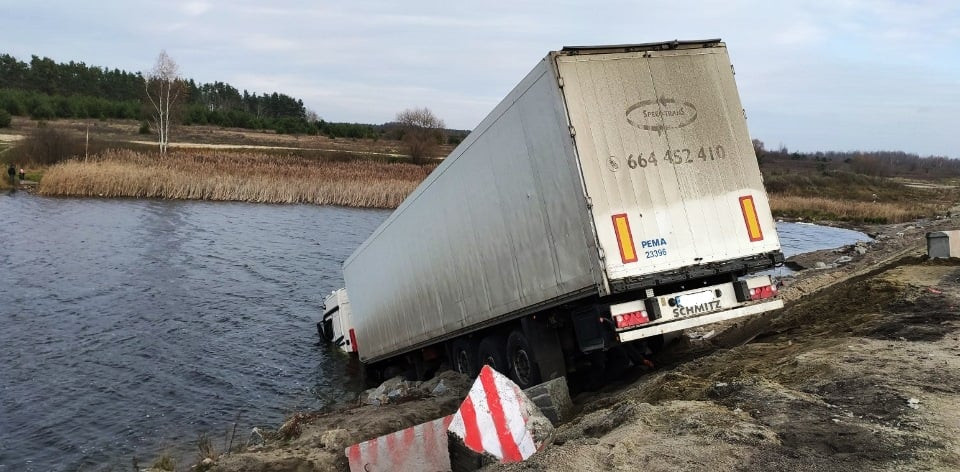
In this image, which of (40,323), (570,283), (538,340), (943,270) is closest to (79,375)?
(40,323)

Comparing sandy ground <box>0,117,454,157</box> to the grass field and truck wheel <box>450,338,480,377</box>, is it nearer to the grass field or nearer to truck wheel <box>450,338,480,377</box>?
the grass field

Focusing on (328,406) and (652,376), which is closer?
(652,376)

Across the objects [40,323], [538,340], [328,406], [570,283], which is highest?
→ [40,323]

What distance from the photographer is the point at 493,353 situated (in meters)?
9.84

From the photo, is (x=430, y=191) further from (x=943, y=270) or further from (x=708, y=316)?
(x=943, y=270)

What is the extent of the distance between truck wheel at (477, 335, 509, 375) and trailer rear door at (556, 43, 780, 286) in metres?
3.00

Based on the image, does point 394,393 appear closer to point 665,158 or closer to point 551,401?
point 551,401

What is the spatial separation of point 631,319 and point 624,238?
0.87 m

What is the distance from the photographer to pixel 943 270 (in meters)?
10.9

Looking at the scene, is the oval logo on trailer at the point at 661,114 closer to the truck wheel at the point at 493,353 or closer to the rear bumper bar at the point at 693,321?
the rear bumper bar at the point at 693,321

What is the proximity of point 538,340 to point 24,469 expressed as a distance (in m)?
7.38

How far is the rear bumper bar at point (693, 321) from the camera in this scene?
7.32m

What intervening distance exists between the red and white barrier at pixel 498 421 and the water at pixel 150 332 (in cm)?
589

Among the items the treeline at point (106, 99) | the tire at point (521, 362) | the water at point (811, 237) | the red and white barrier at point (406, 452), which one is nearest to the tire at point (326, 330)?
the tire at point (521, 362)
